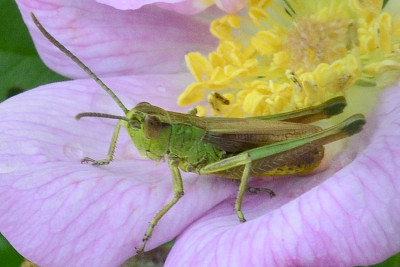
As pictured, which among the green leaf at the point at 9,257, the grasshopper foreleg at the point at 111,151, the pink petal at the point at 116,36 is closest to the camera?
the grasshopper foreleg at the point at 111,151

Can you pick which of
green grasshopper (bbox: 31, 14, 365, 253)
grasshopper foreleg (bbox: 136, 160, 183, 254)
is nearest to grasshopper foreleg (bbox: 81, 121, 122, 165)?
green grasshopper (bbox: 31, 14, 365, 253)

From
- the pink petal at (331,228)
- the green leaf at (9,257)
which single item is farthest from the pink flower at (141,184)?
the green leaf at (9,257)

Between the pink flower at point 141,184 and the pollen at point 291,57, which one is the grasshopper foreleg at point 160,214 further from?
the pollen at point 291,57

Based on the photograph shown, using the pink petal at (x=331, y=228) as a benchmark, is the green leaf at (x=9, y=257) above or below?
above

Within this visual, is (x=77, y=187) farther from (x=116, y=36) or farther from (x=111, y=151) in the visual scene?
(x=116, y=36)

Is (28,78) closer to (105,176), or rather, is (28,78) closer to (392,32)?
(105,176)

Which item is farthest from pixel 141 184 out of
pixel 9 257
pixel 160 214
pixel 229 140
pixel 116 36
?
pixel 9 257

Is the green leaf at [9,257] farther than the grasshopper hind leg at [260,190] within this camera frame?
Yes

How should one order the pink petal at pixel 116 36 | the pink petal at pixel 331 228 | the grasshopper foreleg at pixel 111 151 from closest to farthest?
the pink petal at pixel 331 228, the grasshopper foreleg at pixel 111 151, the pink petal at pixel 116 36
